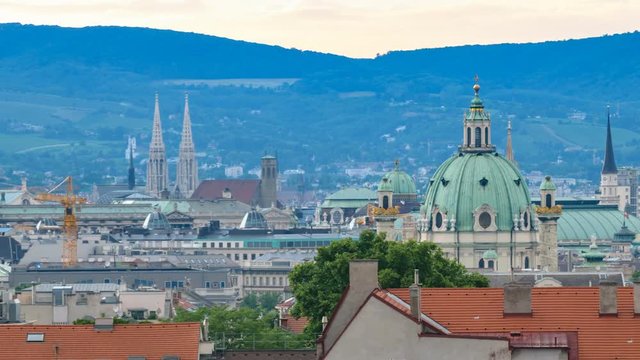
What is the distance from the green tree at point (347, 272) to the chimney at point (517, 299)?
2476 cm

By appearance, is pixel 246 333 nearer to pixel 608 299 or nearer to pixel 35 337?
pixel 35 337

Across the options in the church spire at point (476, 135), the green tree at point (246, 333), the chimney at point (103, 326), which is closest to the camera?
the chimney at point (103, 326)

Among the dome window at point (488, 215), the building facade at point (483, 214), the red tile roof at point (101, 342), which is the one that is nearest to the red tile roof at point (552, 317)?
the red tile roof at point (101, 342)

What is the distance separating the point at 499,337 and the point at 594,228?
5380 inches

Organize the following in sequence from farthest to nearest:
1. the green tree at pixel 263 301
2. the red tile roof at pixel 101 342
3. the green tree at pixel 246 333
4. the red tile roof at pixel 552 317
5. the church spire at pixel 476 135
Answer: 1. the green tree at pixel 263 301
2. the church spire at pixel 476 135
3. the green tree at pixel 246 333
4. the red tile roof at pixel 101 342
5. the red tile roof at pixel 552 317

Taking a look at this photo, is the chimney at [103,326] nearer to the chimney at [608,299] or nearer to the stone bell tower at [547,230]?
the chimney at [608,299]

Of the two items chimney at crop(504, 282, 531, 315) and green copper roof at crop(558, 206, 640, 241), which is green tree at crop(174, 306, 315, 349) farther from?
green copper roof at crop(558, 206, 640, 241)

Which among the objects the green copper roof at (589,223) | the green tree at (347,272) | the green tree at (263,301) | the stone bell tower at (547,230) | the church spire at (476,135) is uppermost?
the church spire at (476,135)

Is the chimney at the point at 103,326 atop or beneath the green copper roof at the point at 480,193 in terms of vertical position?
beneath

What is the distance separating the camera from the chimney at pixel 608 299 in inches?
1321

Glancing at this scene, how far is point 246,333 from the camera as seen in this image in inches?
2552

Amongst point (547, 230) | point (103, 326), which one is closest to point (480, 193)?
point (547, 230)

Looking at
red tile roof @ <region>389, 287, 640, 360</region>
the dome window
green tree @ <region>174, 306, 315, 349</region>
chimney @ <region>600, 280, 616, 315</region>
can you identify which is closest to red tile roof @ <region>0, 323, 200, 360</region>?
red tile roof @ <region>389, 287, 640, 360</region>

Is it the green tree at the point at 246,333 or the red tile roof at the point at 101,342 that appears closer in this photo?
the red tile roof at the point at 101,342
